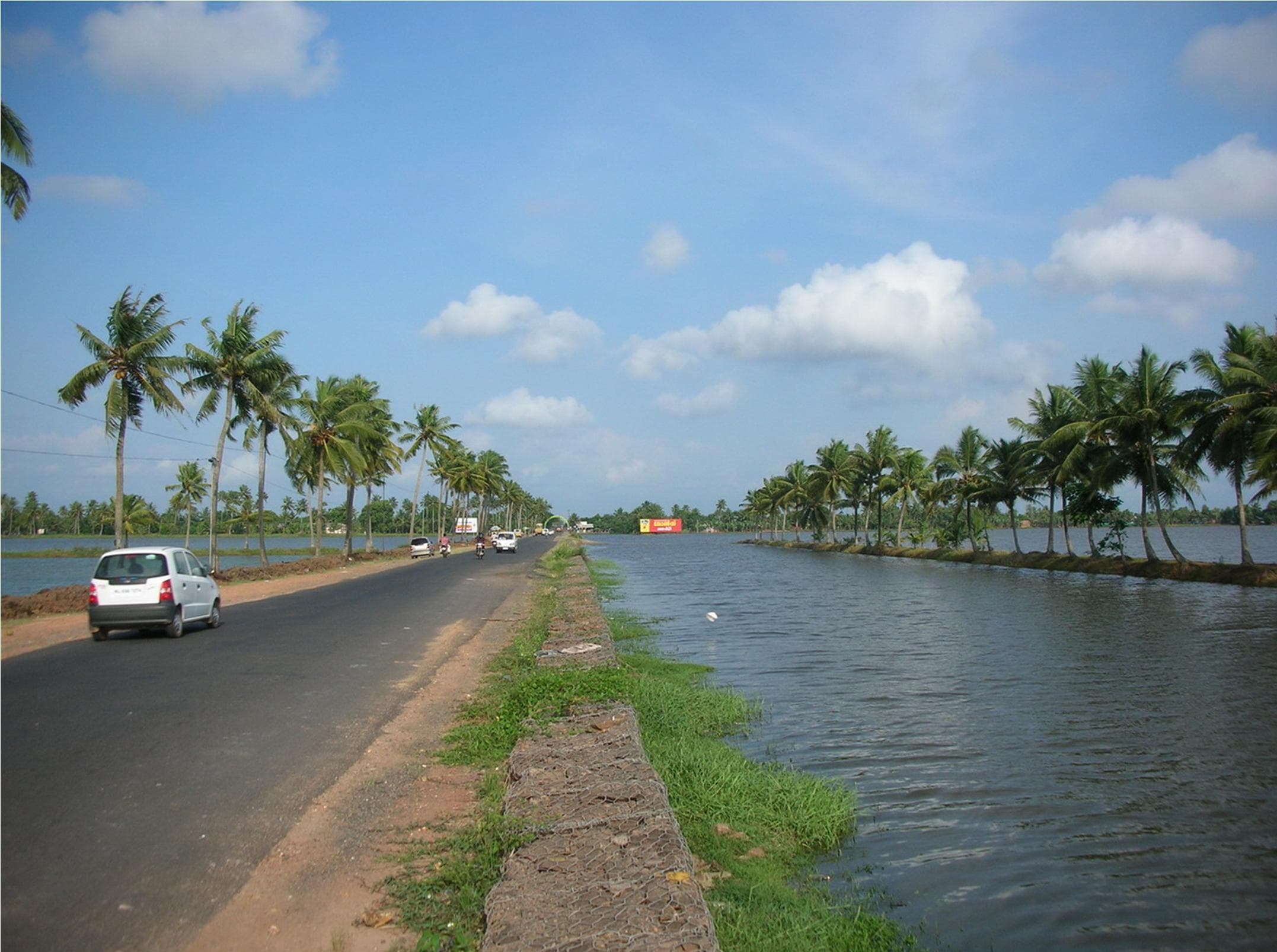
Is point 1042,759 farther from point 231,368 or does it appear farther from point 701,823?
point 231,368

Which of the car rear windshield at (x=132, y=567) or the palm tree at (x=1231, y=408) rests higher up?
the palm tree at (x=1231, y=408)

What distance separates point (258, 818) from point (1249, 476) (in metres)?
33.2

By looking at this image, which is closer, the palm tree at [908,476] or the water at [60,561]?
the water at [60,561]

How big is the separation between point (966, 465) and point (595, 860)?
5497 centimetres

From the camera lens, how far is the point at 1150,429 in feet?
118

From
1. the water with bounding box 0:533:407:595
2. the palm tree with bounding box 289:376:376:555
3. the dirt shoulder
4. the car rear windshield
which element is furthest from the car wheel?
the palm tree with bounding box 289:376:376:555

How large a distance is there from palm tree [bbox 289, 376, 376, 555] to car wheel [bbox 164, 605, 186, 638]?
27.5m

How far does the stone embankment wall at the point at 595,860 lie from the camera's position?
4.11 meters

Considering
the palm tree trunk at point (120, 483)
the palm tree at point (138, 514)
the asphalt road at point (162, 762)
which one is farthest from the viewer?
the palm tree at point (138, 514)

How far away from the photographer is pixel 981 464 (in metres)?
53.2

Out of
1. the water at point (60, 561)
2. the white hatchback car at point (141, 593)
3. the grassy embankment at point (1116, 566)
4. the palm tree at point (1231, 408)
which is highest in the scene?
the palm tree at point (1231, 408)

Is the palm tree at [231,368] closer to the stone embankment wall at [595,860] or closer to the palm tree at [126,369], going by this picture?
the palm tree at [126,369]

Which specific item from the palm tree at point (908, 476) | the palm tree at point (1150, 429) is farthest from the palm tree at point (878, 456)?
the palm tree at point (1150, 429)

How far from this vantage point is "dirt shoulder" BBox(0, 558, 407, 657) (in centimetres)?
1515
